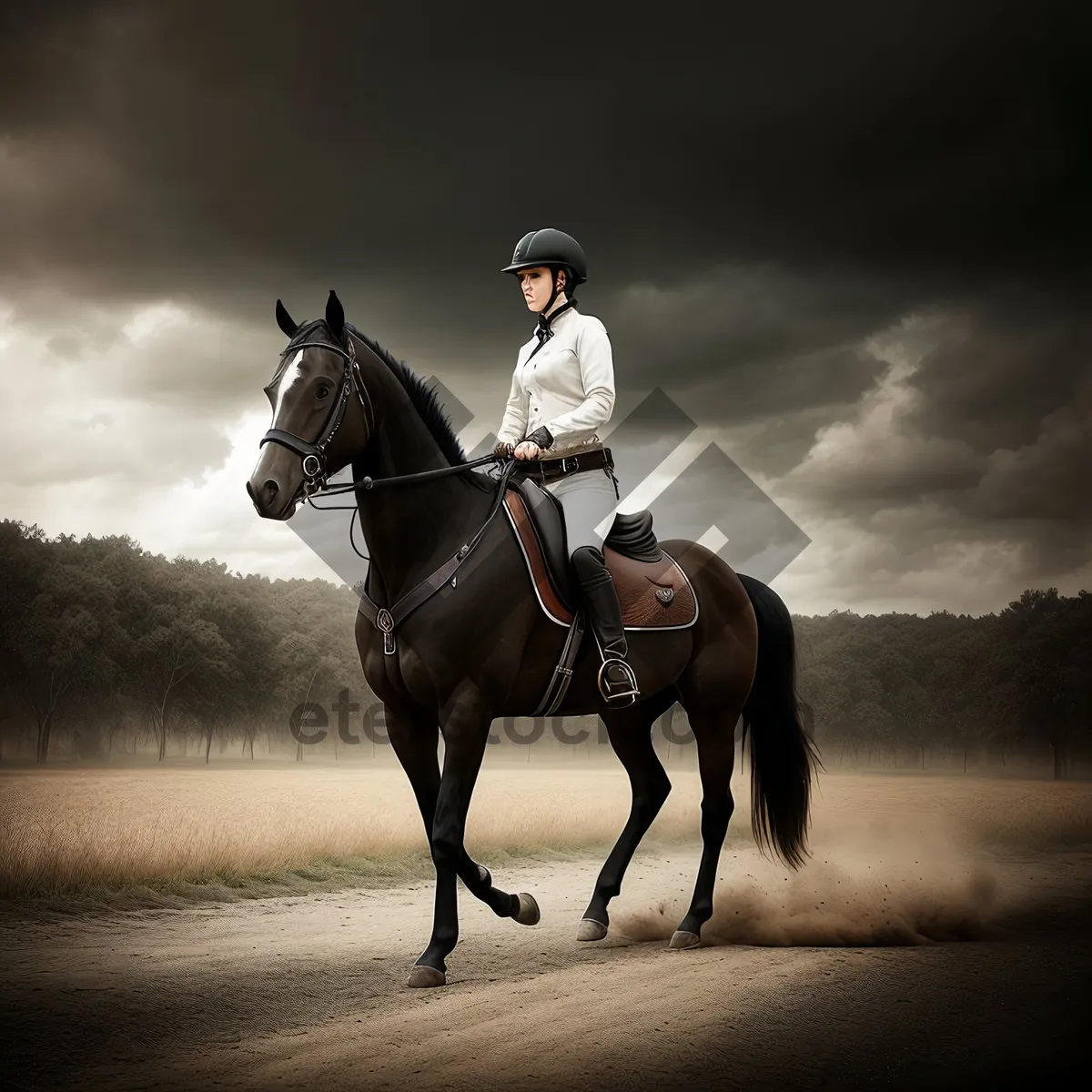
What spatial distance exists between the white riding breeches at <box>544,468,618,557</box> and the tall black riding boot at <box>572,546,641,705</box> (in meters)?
0.11

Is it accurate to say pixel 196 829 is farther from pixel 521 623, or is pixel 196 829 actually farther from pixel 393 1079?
pixel 393 1079

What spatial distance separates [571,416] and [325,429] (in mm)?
1979

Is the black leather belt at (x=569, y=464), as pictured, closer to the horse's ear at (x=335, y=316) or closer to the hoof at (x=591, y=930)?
the horse's ear at (x=335, y=316)

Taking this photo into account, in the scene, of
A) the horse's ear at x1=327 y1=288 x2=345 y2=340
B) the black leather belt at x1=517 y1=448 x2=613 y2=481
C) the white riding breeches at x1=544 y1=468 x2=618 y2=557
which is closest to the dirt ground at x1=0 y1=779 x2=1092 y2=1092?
the white riding breeches at x1=544 y1=468 x2=618 y2=557

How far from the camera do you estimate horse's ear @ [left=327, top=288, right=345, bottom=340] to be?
263 inches

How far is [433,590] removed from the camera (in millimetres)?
6969

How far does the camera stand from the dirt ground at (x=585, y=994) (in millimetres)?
5099

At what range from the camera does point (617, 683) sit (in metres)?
7.81

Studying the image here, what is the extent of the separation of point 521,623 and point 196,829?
6.99 m

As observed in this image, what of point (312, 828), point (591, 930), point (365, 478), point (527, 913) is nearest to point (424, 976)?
point (527, 913)

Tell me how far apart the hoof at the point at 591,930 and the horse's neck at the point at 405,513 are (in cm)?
347

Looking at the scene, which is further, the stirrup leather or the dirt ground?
the stirrup leather

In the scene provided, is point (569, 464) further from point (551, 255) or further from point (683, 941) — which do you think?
point (683, 941)

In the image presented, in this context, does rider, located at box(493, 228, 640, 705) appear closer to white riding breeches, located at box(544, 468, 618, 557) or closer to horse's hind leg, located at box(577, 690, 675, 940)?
white riding breeches, located at box(544, 468, 618, 557)
